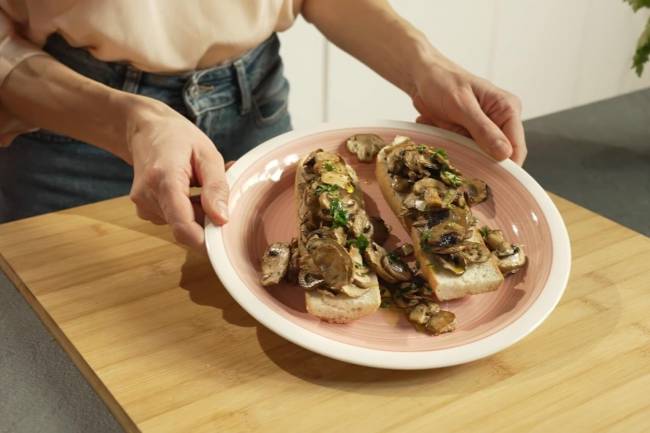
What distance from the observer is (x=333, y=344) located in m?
0.71

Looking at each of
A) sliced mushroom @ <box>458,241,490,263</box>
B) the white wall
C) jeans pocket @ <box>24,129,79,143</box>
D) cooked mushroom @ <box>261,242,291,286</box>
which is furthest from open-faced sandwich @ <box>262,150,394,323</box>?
the white wall

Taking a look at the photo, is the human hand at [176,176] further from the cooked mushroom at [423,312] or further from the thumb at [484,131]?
the thumb at [484,131]

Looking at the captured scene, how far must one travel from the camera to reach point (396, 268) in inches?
32.4

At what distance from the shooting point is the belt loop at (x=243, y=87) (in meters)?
1.21

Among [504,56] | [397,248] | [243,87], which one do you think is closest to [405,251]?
[397,248]

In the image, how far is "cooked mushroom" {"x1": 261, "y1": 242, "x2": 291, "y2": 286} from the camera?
0.80 metres

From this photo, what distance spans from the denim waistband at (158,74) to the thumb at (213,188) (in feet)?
1.17

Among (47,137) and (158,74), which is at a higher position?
(158,74)

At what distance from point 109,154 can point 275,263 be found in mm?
545

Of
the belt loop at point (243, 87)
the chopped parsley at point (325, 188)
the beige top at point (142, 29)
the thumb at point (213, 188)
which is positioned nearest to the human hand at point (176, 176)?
the thumb at point (213, 188)

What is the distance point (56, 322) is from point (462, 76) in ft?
2.10

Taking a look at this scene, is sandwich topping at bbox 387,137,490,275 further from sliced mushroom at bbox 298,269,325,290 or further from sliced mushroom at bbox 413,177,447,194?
sliced mushroom at bbox 298,269,325,290

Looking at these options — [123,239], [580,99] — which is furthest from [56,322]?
[580,99]

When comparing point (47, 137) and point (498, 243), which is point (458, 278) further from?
point (47, 137)
